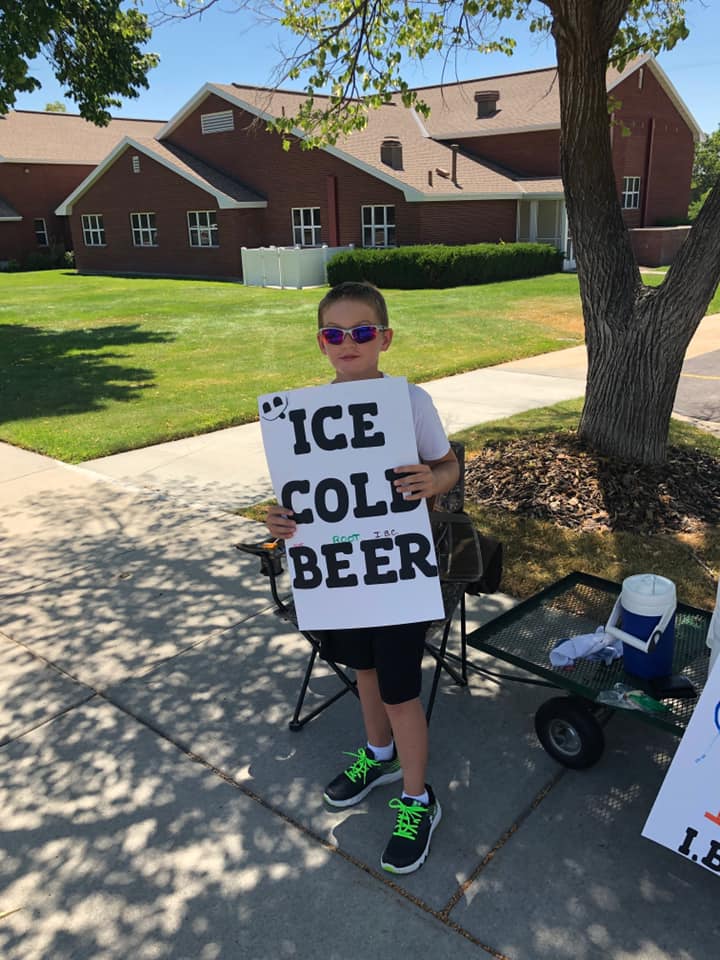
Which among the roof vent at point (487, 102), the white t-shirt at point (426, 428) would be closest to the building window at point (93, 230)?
the roof vent at point (487, 102)

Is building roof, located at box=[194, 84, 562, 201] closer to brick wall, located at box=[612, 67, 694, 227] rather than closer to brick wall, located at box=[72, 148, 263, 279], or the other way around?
brick wall, located at box=[72, 148, 263, 279]

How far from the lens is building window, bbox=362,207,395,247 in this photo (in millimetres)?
27719

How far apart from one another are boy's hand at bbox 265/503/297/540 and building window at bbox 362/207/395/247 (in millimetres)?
26449

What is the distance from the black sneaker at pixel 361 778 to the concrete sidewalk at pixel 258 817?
0.05 m

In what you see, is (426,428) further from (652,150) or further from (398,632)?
(652,150)

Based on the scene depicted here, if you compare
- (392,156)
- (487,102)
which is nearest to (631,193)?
(487,102)

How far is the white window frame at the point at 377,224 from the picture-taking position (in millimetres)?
27703

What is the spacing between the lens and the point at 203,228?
31.4 meters

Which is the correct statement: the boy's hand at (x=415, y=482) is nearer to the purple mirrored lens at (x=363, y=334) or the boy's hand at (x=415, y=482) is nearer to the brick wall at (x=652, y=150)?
the purple mirrored lens at (x=363, y=334)

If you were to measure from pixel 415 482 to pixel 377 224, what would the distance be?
27.0 meters

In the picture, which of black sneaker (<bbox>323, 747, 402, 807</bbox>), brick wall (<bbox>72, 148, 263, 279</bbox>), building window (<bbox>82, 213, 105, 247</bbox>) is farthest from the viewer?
building window (<bbox>82, 213, 105, 247</bbox>)

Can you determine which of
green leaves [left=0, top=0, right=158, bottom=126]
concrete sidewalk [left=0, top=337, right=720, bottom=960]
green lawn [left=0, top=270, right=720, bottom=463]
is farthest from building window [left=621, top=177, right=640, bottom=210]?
concrete sidewalk [left=0, top=337, right=720, bottom=960]

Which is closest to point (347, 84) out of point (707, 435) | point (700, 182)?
point (707, 435)

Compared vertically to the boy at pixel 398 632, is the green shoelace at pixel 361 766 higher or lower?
lower
